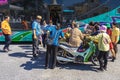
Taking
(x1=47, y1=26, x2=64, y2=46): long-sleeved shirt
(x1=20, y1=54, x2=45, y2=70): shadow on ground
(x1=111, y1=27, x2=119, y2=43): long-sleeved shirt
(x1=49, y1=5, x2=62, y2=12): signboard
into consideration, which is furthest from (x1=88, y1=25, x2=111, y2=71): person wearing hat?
(x1=49, y1=5, x2=62, y2=12): signboard

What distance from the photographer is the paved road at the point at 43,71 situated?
28.8ft

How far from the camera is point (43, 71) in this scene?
945cm

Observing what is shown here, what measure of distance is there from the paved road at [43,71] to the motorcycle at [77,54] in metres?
0.24

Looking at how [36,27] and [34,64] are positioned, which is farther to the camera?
[36,27]

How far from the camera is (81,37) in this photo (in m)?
10.5

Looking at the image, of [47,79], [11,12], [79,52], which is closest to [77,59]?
[79,52]

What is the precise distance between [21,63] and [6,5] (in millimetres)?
4999

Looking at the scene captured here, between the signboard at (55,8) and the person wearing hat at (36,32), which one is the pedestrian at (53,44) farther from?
the signboard at (55,8)

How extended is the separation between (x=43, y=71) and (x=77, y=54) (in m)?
1.34

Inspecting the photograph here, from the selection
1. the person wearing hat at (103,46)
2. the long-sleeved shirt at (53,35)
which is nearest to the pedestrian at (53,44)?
the long-sleeved shirt at (53,35)

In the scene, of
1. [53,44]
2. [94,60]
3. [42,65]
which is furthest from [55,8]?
[53,44]

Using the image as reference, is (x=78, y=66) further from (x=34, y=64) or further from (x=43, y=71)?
(x=34, y=64)

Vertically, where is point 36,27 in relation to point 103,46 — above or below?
above

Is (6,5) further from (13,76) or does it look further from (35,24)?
(13,76)
